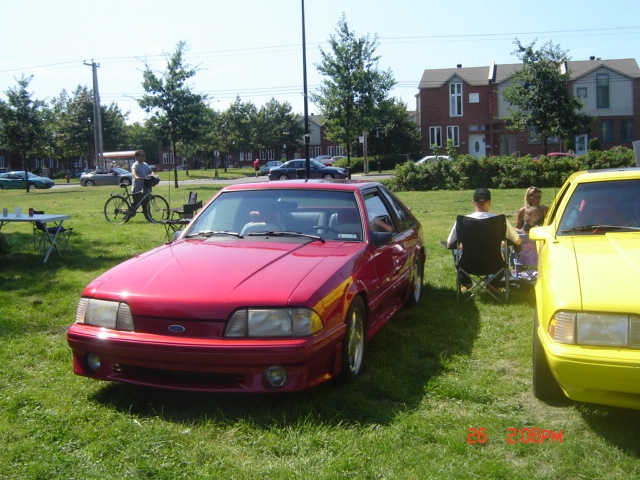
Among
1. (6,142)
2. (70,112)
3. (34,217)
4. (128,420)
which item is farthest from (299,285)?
(70,112)

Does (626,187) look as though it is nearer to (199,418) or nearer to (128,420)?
(199,418)

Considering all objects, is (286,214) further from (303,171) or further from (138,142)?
(138,142)

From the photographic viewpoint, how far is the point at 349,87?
36.8 m

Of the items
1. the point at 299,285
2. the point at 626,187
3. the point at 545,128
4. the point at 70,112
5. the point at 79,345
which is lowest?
the point at 79,345

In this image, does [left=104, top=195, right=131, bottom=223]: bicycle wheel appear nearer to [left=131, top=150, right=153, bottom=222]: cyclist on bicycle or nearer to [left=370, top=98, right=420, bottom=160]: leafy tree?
[left=131, top=150, right=153, bottom=222]: cyclist on bicycle

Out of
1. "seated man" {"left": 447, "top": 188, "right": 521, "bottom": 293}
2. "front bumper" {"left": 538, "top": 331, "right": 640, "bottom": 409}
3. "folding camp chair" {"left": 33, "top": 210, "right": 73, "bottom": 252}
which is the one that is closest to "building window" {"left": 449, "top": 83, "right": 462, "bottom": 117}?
"folding camp chair" {"left": 33, "top": 210, "right": 73, "bottom": 252}

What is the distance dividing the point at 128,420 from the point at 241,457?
2.95 feet

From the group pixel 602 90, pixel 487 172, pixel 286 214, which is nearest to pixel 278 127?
pixel 602 90

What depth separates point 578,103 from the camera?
35031mm

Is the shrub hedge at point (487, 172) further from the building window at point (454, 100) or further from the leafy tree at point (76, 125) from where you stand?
the leafy tree at point (76, 125)

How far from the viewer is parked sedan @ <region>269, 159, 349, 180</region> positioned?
133ft

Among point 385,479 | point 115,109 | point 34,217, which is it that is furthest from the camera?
point 115,109

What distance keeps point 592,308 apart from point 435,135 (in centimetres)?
5637

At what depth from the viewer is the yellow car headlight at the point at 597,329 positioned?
11.6ft
